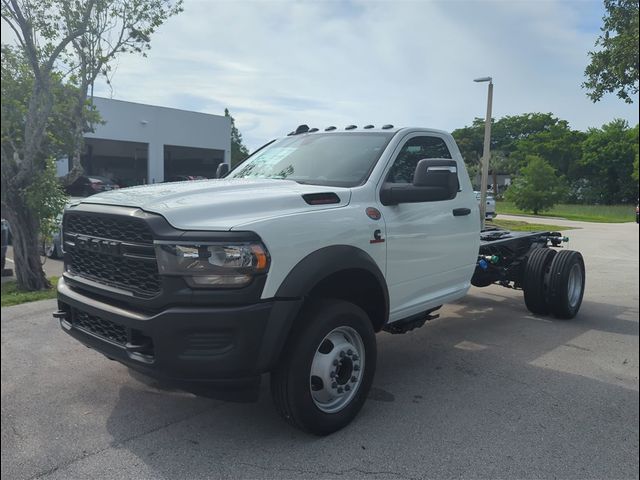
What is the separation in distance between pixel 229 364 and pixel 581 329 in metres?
4.65

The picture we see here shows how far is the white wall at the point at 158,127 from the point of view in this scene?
2684mm

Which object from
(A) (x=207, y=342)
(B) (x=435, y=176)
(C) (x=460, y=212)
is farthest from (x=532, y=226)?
(A) (x=207, y=342)

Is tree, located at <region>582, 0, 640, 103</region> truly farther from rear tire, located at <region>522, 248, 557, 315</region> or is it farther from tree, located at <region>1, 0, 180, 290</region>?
rear tire, located at <region>522, 248, 557, 315</region>

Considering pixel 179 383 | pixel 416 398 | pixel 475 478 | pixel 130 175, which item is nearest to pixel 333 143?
pixel 130 175

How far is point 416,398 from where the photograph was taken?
4.01m

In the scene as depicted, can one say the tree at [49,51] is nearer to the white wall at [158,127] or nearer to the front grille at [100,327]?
the white wall at [158,127]

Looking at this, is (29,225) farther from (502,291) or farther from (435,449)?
(502,291)

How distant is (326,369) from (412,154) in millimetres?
2064

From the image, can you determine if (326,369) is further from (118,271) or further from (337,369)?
(118,271)

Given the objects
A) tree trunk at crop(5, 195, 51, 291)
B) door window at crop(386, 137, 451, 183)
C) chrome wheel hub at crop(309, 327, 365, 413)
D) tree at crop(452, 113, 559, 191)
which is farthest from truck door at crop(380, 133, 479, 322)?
tree trunk at crop(5, 195, 51, 291)

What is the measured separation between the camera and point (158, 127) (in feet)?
8.95

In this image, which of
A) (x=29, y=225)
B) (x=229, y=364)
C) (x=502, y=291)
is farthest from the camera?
(x=502, y=291)

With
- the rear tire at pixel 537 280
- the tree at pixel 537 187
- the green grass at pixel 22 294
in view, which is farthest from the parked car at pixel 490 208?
the green grass at pixel 22 294

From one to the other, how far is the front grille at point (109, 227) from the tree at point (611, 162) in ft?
7.10
